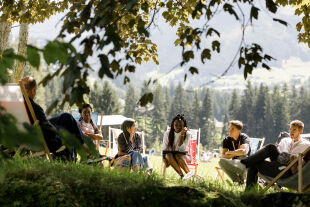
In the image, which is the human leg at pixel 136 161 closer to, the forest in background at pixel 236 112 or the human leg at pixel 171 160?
the human leg at pixel 171 160

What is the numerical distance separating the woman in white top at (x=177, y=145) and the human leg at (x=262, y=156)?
1.80 m

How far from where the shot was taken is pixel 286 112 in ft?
323

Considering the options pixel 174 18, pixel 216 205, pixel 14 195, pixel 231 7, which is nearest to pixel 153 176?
pixel 216 205

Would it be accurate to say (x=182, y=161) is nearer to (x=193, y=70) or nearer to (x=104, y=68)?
(x=193, y=70)

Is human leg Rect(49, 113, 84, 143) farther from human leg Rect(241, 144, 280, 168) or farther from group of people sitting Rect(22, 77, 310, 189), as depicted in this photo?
human leg Rect(241, 144, 280, 168)

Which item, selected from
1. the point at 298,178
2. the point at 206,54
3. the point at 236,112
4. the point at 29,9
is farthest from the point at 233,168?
the point at 236,112

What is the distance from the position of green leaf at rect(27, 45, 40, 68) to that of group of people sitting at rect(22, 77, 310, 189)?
185 cm

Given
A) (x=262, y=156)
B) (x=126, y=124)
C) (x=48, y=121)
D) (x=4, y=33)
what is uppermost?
(x=4, y=33)

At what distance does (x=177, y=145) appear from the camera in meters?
6.80

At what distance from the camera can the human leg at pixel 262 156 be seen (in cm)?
484

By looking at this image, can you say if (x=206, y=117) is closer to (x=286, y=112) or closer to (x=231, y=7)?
(x=286, y=112)

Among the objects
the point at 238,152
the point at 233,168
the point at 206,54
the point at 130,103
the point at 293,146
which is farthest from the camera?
the point at 130,103

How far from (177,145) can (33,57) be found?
5.03 metres

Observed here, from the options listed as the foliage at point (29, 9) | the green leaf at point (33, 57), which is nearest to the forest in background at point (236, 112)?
the foliage at point (29, 9)
